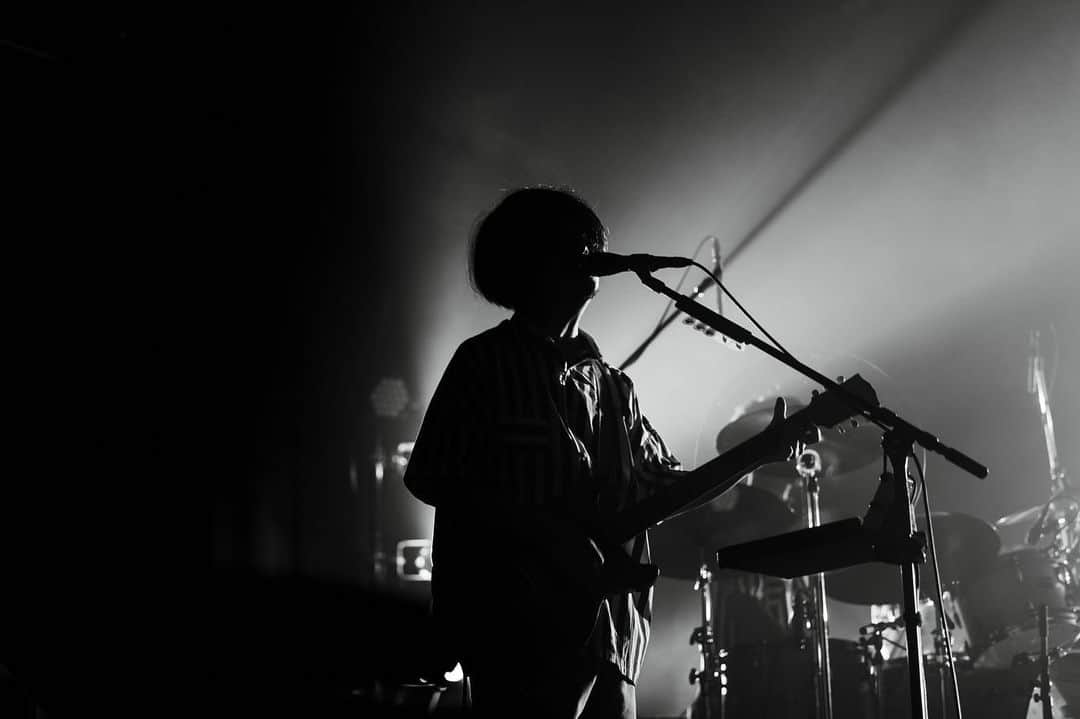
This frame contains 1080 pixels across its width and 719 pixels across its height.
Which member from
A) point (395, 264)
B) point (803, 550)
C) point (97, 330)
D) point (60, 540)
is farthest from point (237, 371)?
point (803, 550)

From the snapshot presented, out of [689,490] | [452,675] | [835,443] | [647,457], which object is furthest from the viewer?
[835,443]

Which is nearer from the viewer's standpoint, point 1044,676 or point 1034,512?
point 1044,676

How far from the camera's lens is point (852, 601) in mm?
4141

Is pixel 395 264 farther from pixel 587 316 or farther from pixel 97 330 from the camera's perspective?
pixel 97 330

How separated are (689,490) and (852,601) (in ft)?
8.24

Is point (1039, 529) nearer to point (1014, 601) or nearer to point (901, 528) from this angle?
point (1014, 601)

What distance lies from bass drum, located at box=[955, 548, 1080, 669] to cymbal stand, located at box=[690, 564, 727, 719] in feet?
3.77

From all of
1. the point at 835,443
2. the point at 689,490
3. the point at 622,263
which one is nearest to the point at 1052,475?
the point at 835,443

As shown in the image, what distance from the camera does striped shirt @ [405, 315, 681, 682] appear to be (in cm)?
185

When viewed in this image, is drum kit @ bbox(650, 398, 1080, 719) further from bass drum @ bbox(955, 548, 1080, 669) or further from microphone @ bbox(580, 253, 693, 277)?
microphone @ bbox(580, 253, 693, 277)

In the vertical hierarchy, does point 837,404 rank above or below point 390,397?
below

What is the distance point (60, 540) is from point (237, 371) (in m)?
2.79

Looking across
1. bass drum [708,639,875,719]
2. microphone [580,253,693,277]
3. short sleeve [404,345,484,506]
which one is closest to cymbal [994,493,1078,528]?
bass drum [708,639,875,719]

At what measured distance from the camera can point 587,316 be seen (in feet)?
19.2
